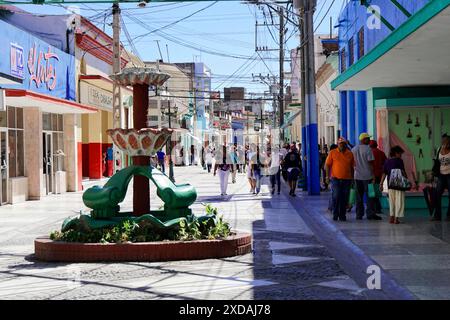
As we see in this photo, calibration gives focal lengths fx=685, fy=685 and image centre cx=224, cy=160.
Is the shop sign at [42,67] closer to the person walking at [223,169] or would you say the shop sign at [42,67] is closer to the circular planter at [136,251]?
the person walking at [223,169]

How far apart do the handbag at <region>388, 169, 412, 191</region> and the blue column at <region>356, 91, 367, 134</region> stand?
8045 millimetres

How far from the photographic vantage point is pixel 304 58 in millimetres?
22328

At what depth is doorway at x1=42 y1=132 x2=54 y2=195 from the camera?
910 inches

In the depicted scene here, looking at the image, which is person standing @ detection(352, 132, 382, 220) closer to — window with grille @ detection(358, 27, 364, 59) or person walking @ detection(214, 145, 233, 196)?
window with grille @ detection(358, 27, 364, 59)

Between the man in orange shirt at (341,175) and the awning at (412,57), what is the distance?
1.68 meters

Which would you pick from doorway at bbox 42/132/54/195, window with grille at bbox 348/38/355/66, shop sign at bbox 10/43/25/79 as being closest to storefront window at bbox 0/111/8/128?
shop sign at bbox 10/43/25/79

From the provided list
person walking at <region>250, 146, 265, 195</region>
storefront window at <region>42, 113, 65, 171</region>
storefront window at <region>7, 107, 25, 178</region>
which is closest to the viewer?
storefront window at <region>7, 107, 25, 178</region>

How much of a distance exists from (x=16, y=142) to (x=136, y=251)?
41.0 ft

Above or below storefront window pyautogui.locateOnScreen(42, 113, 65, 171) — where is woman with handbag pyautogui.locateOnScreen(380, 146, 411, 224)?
below

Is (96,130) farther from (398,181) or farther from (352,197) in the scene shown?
(398,181)

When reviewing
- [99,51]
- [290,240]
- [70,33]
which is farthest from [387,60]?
[99,51]

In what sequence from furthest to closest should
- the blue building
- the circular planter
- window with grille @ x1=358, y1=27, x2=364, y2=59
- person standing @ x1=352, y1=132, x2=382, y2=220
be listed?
1. window with grille @ x1=358, y1=27, x2=364, y2=59
2. person standing @ x1=352, y1=132, x2=382, y2=220
3. the blue building
4. the circular planter

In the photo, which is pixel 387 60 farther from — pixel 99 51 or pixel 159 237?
pixel 99 51

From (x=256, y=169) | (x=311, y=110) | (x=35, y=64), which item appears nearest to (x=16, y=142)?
(x=35, y=64)
